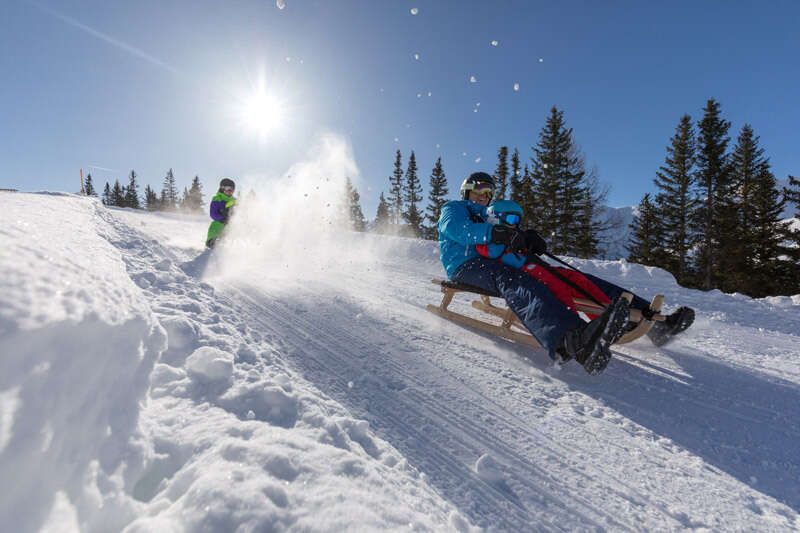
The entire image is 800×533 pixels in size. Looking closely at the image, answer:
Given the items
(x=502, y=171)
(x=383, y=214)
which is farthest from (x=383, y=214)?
(x=502, y=171)

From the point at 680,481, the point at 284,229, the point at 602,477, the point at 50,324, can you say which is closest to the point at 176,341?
the point at 50,324

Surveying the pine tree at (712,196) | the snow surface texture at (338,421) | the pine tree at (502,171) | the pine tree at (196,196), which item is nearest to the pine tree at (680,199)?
the pine tree at (712,196)

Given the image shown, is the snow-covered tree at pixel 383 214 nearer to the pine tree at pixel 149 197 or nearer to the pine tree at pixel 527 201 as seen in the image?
the pine tree at pixel 527 201

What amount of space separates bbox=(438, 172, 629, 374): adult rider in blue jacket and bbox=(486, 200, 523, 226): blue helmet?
0.18m

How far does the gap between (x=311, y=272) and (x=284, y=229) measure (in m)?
5.26

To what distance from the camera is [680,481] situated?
1.73 m

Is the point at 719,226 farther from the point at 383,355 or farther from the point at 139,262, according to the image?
the point at 139,262

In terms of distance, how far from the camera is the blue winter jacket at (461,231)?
11.9 ft

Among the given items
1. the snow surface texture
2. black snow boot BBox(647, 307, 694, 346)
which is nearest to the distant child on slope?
the snow surface texture

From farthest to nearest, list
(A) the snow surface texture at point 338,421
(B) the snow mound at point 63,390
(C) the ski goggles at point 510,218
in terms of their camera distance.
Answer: (C) the ski goggles at point 510,218, (A) the snow surface texture at point 338,421, (B) the snow mound at point 63,390

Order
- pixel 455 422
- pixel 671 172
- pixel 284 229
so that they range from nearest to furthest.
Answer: pixel 455 422 < pixel 284 229 < pixel 671 172

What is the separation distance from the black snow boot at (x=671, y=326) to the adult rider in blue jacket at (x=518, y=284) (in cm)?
113

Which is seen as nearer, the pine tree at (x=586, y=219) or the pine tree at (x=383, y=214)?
the pine tree at (x=586, y=219)

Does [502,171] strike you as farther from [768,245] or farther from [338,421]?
[338,421]
